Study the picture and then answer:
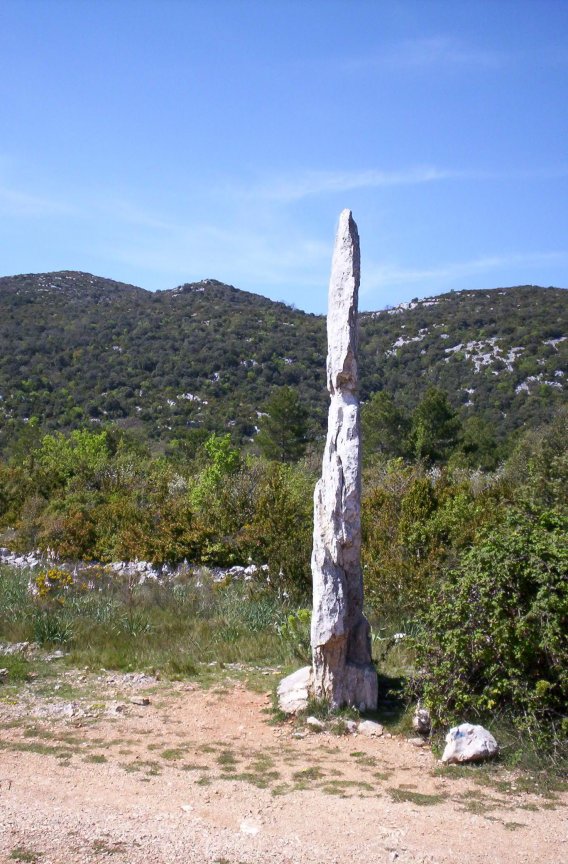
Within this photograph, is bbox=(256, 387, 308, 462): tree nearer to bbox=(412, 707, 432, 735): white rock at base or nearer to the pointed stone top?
the pointed stone top

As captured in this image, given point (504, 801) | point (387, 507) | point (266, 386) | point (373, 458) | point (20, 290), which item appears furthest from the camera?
point (20, 290)

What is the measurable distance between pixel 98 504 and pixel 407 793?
53.4 feet

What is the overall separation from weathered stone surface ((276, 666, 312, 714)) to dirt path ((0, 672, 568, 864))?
0.89 ft

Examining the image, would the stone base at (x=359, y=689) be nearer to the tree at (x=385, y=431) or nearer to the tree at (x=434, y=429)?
the tree at (x=434, y=429)

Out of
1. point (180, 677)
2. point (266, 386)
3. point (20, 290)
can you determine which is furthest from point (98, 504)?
point (20, 290)

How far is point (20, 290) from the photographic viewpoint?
65.3 metres

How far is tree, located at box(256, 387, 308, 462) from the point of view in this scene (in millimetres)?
32375

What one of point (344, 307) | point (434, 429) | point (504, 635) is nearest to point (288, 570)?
point (344, 307)

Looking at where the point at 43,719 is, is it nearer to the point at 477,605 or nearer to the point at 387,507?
the point at 477,605

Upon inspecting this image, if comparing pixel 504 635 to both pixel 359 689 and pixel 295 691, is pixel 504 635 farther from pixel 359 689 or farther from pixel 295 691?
pixel 295 691

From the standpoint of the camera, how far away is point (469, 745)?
21.1 feet

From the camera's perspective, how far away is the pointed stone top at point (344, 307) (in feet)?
26.9

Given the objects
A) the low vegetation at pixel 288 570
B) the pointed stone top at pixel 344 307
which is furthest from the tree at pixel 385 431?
the pointed stone top at pixel 344 307

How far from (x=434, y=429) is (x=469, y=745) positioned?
979 inches
